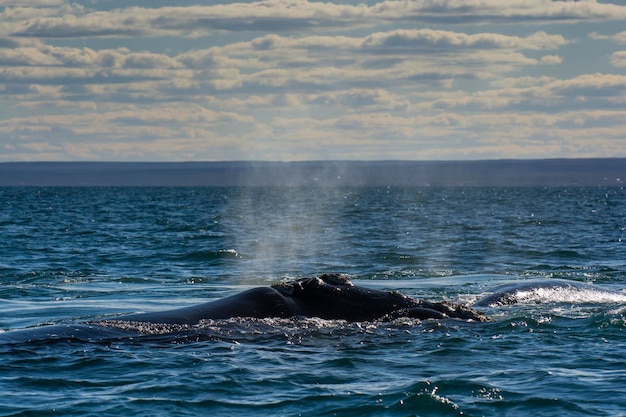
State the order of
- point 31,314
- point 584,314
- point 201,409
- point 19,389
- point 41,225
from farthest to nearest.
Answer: point 41,225 < point 31,314 < point 584,314 < point 19,389 < point 201,409

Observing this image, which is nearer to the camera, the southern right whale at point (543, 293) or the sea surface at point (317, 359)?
the sea surface at point (317, 359)

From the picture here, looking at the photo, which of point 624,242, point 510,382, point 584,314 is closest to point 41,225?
point 624,242

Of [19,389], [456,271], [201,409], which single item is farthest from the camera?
[456,271]

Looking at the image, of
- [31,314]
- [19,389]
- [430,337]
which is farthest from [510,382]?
[31,314]

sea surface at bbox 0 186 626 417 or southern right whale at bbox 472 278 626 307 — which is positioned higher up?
southern right whale at bbox 472 278 626 307

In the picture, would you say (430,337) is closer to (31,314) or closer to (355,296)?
(355,296)

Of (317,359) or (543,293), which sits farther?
(543,293)

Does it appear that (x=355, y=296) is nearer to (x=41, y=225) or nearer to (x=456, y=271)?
(x=456, y=271)

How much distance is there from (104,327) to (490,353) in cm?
494

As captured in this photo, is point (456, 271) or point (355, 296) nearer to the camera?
point (355, 296)

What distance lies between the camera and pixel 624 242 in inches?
1695

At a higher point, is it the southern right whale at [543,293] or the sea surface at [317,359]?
the southern right whale at [543,293]

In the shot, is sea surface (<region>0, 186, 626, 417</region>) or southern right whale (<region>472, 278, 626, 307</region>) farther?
southern right whale (<region>472, 278, 626, 307</region>)

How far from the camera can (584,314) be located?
17.2m
